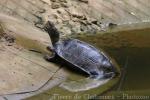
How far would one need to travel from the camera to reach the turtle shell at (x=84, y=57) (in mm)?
9148

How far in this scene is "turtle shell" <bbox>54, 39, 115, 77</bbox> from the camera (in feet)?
30.0

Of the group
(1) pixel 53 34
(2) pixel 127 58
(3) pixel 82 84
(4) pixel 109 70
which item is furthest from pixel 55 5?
(3) pixel 82 84

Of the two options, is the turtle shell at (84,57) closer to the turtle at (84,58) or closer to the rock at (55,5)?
the turtle at (84,58)

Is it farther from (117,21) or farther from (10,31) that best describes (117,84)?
(117,21)

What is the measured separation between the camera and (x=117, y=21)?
49.9ft

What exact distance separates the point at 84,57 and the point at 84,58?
1.7 inches

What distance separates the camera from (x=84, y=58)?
940 centimetres

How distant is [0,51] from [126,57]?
9.67ft

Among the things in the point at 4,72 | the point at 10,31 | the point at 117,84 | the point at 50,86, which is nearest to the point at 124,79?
the point at 117,84

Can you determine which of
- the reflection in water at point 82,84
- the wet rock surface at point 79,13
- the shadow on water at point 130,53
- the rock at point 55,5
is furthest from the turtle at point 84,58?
the rock at point 55,5

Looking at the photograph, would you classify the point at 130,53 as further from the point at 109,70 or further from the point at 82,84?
the point at 82,84

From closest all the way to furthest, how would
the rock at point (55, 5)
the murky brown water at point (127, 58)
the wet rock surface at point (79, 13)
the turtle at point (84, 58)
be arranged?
the murky brown water at point (127, 58) → the turtle at point (84, 58) → the wet rock surface at point (79, 13) → the rock at point (55, 5)

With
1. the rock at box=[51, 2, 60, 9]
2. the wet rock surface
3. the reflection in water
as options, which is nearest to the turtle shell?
the reflection in water

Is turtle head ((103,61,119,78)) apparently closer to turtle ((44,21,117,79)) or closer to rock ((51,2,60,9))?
turtle ((44,21,117,79))
